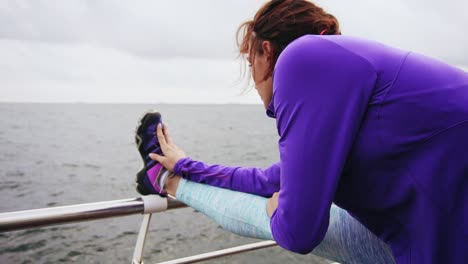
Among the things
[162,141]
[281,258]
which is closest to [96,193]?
[281,258]

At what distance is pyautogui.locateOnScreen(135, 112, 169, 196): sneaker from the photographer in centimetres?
149

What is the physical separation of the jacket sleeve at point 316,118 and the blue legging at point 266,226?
27 cm

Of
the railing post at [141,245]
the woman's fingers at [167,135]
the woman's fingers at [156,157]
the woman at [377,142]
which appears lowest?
the railing post at [141,245]

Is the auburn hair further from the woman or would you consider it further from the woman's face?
the woman

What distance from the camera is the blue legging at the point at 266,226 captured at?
3.97ft

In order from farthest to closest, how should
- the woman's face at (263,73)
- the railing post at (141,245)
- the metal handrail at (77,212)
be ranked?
1. the railing post at (141,245)
2. the woman's face at (263,73)
3. the metal handrail at (77,212)

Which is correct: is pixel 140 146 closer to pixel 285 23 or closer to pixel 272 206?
pixel 272 206

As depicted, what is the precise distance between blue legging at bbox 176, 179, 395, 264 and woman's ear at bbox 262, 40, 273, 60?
51 cm

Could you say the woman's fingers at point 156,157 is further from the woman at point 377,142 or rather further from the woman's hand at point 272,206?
the woman at point 377,142

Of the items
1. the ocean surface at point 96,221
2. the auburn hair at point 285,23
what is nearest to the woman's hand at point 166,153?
the ocean surface at point 96,221

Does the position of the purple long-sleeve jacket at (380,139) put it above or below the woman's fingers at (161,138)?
above

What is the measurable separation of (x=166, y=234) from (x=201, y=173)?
57.7 ft

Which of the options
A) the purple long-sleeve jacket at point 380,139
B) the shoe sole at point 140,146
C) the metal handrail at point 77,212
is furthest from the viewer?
the shoe sole at point 140,146

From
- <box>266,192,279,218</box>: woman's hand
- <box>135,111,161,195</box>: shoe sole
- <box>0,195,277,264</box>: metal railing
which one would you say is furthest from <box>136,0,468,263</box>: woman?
<box>135,111,161,195</box>: shoe sole
